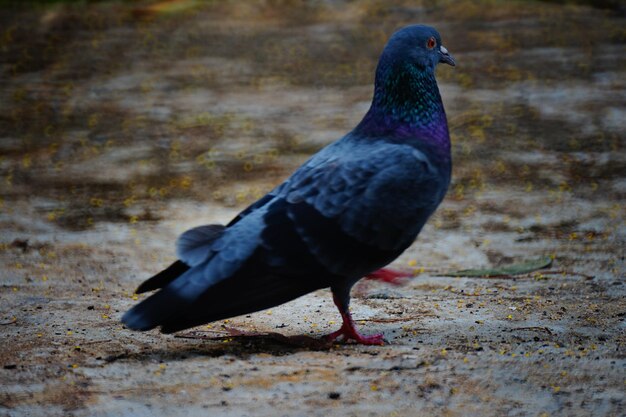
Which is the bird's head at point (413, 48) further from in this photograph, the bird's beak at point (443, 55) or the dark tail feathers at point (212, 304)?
the dark tail feathers at point (212, 304)

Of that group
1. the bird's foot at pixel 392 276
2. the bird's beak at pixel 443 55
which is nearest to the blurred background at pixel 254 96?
the bird's foot at pixel 392 276

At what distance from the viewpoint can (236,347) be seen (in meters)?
4.62

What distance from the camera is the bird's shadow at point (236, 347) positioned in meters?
4.46

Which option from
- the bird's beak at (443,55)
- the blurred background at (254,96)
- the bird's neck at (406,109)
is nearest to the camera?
the bird's neck at (406,109)

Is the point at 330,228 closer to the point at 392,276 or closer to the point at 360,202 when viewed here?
the point at 360,202

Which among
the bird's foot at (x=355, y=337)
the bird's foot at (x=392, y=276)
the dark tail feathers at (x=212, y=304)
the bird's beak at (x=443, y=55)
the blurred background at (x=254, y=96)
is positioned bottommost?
the bird's foot at (x=392, y=276)

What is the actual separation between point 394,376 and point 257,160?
5225mm

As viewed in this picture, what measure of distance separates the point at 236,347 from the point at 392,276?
2.21m

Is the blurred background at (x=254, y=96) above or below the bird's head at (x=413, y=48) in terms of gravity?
below

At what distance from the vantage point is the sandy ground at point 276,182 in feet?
13.4

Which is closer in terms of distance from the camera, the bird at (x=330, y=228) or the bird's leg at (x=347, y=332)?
the bird at (x=330, y=228)

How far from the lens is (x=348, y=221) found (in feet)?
14.9

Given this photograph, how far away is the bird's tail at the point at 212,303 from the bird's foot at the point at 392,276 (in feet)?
7.14

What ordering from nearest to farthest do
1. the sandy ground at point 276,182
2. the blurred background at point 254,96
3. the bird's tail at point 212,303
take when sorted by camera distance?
the sandy ground at point 276,182
the bird's tail at point 212,303
the blurred background at point 254,96
